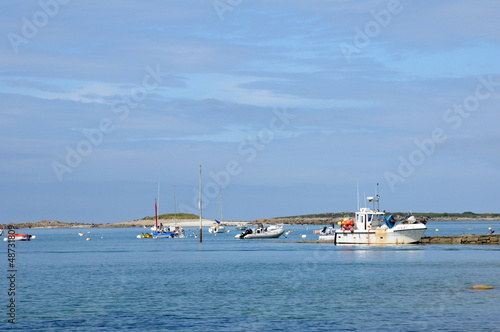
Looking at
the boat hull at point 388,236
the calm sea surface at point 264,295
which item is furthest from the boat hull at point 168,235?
the calm sea surface at point 264,295

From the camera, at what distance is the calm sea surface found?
3784cm

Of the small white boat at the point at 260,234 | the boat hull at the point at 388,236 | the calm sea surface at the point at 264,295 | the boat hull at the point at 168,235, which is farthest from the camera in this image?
the boat hull at the point at 168,235

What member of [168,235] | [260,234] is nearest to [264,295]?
[260,234]

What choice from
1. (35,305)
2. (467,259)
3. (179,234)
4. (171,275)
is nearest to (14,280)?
(171,275)

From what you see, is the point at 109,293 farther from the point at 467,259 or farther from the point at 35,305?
the point at 467,259

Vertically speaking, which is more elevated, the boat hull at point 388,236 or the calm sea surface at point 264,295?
the boat hull at point 388,236

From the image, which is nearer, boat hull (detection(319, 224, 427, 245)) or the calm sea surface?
the calm sea surface

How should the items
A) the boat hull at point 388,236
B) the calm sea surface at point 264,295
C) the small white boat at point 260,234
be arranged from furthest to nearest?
the small white boat at point 260,234
the boat hull at point 388,236
the calm sea surface at point 264,295

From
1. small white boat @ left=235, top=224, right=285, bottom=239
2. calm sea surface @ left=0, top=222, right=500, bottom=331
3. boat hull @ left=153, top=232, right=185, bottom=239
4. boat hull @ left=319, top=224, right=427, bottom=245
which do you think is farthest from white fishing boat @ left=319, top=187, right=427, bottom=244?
boat hull @ left=153, top=232, right=185, bottom=239

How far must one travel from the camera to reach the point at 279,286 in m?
57.1

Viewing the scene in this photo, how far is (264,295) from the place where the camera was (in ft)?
167

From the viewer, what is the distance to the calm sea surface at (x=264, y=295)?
1490 inches

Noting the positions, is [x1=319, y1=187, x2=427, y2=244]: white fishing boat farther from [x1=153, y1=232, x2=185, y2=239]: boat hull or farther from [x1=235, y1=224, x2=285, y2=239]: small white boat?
[x1=153, y1=232, x2=185, y2=239]: boat hull

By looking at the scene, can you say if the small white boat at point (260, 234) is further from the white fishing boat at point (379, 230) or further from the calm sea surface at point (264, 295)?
the calm sea surface at point (264, 295)
